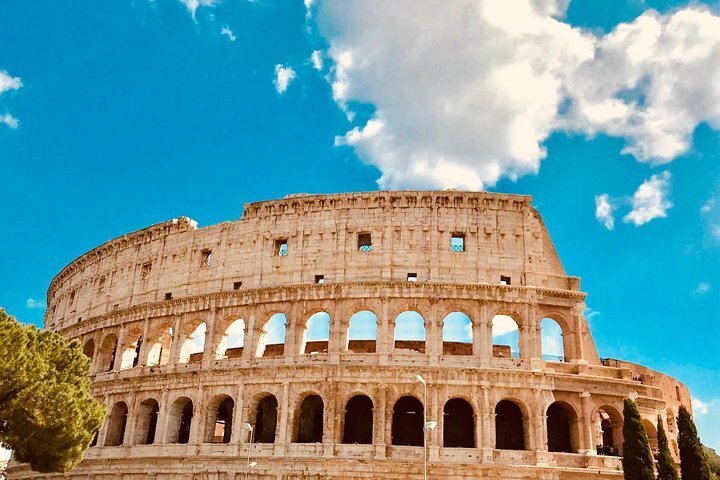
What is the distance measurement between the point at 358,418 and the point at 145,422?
35.8 feet

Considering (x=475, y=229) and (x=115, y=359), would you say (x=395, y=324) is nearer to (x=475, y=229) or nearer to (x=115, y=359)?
(x=475, y=229)

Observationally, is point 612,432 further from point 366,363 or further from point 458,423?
point 366,363

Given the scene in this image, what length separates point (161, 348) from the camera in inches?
1417

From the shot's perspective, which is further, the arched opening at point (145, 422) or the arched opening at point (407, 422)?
the arched opening at point (145, 422)

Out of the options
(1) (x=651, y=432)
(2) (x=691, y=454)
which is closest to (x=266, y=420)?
(1) (x=651, y=432)

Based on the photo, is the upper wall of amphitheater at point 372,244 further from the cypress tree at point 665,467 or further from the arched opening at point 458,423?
the cypress tree at point 665,467

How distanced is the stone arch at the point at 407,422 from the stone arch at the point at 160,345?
39.9 ft

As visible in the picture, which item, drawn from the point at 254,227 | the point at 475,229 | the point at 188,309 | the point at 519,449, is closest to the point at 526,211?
the point at 475,229

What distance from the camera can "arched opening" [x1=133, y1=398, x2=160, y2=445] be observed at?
32219mm

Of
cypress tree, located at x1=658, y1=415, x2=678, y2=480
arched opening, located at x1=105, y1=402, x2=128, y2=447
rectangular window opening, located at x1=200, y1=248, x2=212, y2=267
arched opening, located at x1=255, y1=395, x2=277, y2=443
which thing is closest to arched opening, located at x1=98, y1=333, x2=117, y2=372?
arched opening, located at x1=105, y1=402, x2=128, y2=447

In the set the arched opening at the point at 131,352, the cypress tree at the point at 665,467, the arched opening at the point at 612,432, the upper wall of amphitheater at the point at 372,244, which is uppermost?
the upper wall of amphitheater at the point at 372,244

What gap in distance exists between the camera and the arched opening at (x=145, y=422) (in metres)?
Answer: 32.2

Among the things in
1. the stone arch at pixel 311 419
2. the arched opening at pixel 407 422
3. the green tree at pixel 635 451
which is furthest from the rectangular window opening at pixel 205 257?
the green tree at pixel 635 451

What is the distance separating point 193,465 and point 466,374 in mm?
12736
